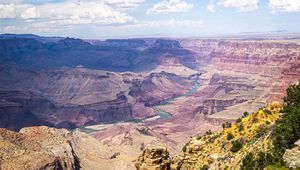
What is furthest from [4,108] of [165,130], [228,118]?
[228,118]

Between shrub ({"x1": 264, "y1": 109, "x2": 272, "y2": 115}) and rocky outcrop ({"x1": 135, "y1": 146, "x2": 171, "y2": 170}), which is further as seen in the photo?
shrub ({"x1": 264, "y1": 109, "x2": 272, "y2": 115})

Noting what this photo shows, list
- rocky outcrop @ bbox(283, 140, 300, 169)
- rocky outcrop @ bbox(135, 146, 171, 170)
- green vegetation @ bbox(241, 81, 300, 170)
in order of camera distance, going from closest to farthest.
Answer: rocky outcrop @ bbox(283, 140, 300, 169)
green vegetation @ bbox(241, 81, 300, 170)
rocky outcrop @ bbox(135, 146, 171, 170)

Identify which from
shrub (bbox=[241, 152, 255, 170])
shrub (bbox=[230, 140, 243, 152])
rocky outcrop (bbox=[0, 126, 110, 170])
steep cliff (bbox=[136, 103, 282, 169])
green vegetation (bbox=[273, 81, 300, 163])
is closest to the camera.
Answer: green vegetation (bbox=[273, 81, 300, 163])

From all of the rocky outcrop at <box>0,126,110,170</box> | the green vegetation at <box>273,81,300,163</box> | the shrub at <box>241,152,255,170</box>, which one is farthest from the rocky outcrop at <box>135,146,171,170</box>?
the rocky outcrop at <box>0,126,110,170</box>

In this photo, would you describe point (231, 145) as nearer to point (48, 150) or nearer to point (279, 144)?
point (279, 144)

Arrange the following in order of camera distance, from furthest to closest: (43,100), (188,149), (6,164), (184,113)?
(43,100) < (184,113) < (6,164) < (188,149)

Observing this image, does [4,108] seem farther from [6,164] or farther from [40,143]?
[6,164]

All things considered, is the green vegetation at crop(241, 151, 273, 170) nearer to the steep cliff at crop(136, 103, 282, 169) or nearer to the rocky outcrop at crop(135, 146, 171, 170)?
the steep cliff at crop(136, 103, 282, 169)

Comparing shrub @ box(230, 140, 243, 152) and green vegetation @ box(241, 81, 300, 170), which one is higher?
green vegetation @ box(241, 81, 300, 170)
